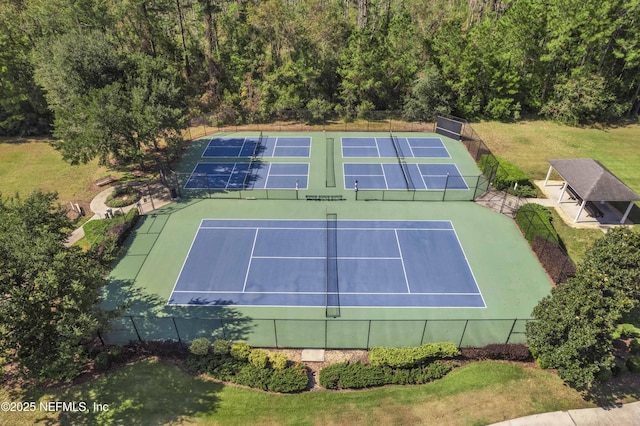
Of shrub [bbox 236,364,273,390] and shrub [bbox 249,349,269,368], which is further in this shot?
shrub [bbox 249,349,269,368]

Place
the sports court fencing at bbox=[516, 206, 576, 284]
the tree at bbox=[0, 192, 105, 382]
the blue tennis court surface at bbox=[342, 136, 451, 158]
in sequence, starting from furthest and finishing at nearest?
the blue tennis court surface at bbox=[342, 136, 451, 158] → the sports court fencing at bbox=[516, 206, 576, 284] → the tree at bbox=[0, 192, 105, 382]

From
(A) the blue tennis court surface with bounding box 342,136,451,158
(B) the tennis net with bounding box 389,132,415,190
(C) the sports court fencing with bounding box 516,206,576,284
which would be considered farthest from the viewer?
(A) the blue tennis court surface with bounding box 342,136,451,158

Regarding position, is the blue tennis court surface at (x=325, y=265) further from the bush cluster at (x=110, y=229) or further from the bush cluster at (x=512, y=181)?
the bush cluster at (x=512, y=181)

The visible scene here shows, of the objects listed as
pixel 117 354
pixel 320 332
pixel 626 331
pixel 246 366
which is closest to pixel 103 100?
pixel 117 354

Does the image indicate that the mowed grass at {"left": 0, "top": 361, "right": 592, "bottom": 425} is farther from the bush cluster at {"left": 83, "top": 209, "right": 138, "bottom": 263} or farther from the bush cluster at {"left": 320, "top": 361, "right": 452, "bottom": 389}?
the bush cluster at {"left": 83, "top": 209, "right": 138, "bottom": 263}

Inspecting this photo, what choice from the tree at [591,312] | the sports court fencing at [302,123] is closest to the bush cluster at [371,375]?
the tree at [591,312]

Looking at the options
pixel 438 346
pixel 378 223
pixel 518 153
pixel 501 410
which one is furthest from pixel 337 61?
pixel 501 410

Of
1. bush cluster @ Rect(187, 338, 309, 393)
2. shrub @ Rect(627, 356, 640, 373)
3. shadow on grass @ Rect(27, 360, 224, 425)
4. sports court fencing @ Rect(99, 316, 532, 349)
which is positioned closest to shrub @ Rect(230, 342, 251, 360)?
bush cluster @ Rect(187, 338, 309, 393)

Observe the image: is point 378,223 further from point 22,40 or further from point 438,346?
point 22,40
